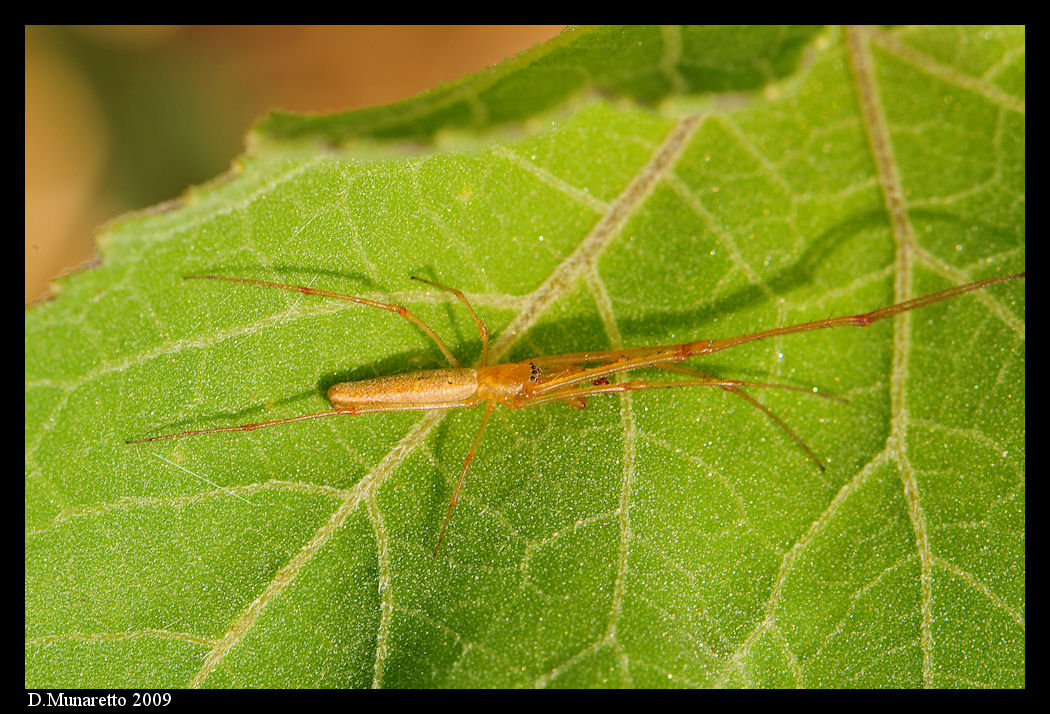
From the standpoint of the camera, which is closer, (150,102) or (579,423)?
(579,423)

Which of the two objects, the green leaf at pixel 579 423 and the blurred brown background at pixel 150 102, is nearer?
the green leaf at pixel 579 423

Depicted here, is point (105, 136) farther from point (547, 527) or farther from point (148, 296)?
point (547, 527)

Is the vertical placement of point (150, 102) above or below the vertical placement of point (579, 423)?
above

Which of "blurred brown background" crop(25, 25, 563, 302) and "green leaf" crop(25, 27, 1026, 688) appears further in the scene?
"blurred brown background" crop(25, 25, 563, 302)

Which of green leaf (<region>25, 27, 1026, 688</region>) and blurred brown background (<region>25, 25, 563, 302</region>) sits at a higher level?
blurred brown background (<region>25, 25, 563, 302</region>)
